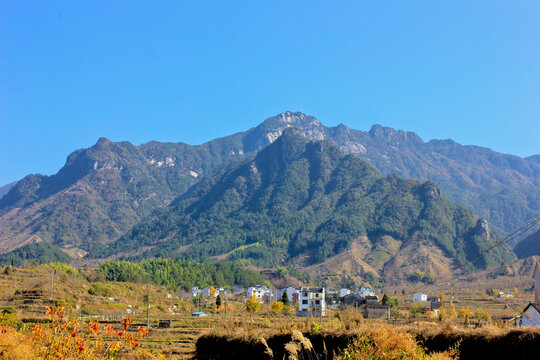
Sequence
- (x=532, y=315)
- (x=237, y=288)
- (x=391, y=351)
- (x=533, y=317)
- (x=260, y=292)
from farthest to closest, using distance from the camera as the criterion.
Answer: (x=237, y=288)
(x=260, y=292)
(x=532, y=315)
(x=533, y=317)
(x=391, y=351)

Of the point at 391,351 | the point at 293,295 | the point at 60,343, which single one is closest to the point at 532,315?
the point at 391,351

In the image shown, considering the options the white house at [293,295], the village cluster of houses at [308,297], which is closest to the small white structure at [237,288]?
the village cluster of houses at [308,297]

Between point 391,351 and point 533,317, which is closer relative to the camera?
point 391,351

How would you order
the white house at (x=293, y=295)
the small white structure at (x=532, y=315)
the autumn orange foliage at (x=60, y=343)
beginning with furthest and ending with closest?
the white house at (x=293, y=295), the small white structure at (x=532, y=315), the autumn orange foliage at (x=60, y=343)

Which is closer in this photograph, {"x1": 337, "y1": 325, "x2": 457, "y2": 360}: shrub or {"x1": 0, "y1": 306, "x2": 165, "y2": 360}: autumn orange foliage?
{"x1": 0, "y1": 306, "x2": 165, "y2": 360}: autumn orange foliage

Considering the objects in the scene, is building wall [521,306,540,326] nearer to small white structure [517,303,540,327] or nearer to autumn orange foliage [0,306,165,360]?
small white structure [517,303,540,327]

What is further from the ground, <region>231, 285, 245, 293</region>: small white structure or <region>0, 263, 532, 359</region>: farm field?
<region>0, 263, 532, 359</region>: farm field

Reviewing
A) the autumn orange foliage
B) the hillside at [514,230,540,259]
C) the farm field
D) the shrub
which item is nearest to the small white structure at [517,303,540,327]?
the farm field

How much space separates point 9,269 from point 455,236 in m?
157

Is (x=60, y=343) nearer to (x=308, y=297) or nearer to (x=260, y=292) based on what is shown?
(x=308, y=297)

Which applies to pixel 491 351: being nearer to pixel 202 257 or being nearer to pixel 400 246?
pixel 400 246

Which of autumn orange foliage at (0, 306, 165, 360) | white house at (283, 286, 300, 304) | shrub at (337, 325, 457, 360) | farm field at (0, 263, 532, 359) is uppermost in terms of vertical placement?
autumn orange foliage at (0, 306, 165, 360)

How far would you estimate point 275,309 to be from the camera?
222ft

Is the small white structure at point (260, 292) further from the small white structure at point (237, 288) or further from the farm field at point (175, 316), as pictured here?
the small white structure at point (237, 288)
